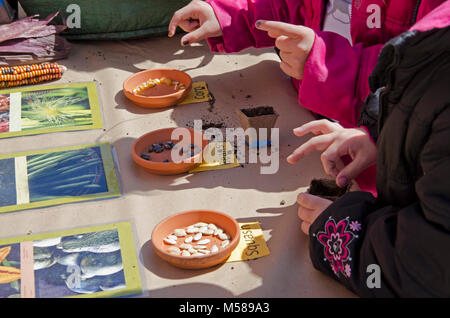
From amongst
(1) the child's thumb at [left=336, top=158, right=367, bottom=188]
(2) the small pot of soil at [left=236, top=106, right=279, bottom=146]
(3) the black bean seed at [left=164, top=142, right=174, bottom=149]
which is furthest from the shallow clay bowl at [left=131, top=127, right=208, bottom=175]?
(1) the child's thumb at [left=336, top=158, right=367, bottom=188]

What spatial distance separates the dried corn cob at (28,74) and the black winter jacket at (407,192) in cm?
131

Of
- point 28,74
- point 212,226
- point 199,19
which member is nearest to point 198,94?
point 199,19

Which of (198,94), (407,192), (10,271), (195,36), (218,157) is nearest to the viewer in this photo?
(407,192)

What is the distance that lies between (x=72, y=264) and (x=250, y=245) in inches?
16.5

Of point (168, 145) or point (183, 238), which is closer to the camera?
point (183, 238)

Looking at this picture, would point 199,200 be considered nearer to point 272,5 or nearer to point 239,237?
point 239,237

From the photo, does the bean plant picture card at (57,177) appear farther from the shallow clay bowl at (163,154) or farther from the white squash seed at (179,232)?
the white squash seed at (179,232)

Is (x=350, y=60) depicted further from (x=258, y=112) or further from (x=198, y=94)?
(x=198, y=94)

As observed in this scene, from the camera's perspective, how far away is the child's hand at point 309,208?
4.30 feet

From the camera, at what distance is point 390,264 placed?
107 cm

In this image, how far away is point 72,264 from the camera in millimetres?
1298

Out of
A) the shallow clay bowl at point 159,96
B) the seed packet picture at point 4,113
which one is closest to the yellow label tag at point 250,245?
the shallow clay bowl at point 159,96

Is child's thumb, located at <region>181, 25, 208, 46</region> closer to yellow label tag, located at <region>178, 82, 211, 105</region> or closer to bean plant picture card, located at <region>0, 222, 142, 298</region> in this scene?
yellow label tag, located at <region>178, 82, 211, 105</region>

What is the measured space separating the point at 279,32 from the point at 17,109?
0.97 metres
